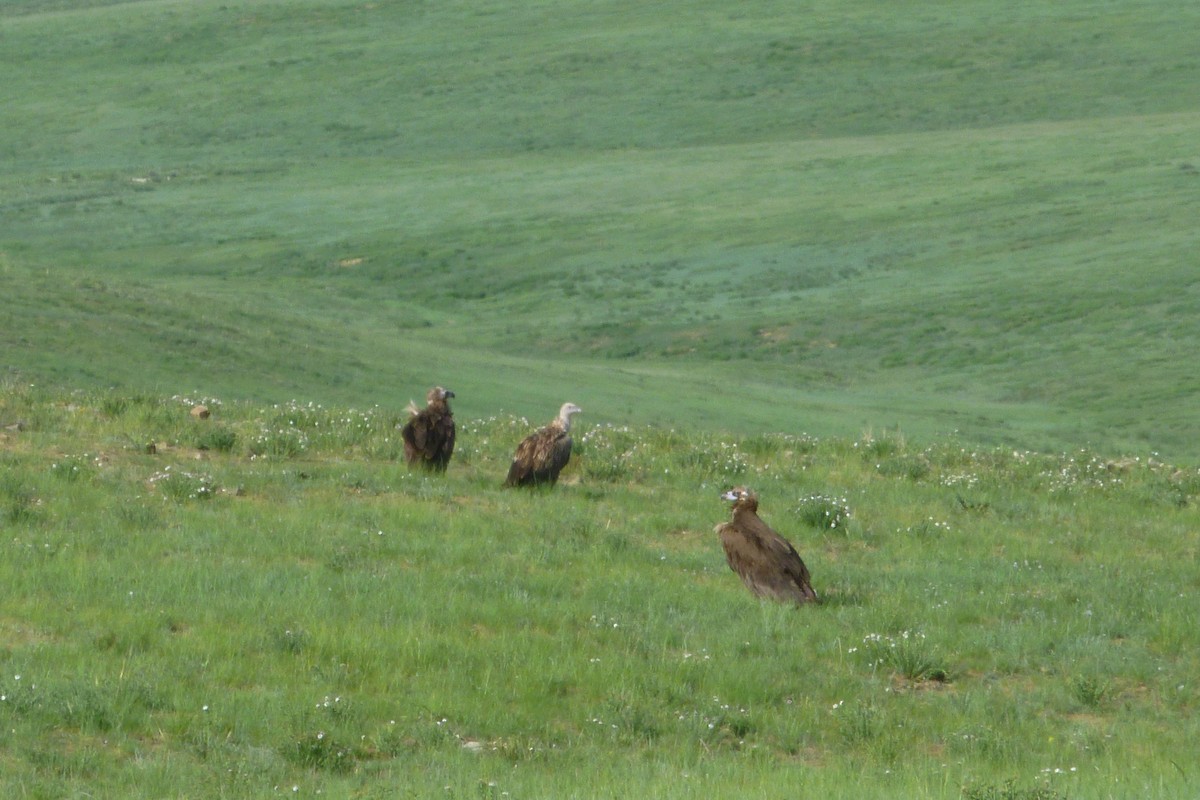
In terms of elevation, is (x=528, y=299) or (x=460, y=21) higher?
(x=460, y=21)

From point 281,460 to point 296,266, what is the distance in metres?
42.8

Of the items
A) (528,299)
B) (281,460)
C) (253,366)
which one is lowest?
(528,299)

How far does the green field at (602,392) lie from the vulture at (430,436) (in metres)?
0.41

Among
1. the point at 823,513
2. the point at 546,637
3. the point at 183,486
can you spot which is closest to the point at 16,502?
the point at 183,486

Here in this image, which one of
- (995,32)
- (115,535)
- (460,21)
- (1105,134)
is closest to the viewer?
(115,535)

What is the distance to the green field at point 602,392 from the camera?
29.9 ft

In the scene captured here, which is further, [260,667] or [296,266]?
[296,266]

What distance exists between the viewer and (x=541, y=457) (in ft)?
50.4

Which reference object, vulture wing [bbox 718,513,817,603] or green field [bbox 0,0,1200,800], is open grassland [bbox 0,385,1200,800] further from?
vulture wing [bbox 718,513,817,603]

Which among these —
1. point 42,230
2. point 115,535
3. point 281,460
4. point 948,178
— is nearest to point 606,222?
point 948,178

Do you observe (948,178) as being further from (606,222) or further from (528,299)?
(528,299)

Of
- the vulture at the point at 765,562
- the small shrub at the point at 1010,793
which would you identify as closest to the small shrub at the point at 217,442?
the vulture at the point at 765,562

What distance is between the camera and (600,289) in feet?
177

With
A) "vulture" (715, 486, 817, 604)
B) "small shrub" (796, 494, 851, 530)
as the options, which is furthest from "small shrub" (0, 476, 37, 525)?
"small shrub" (796, 494, 851, 530)
